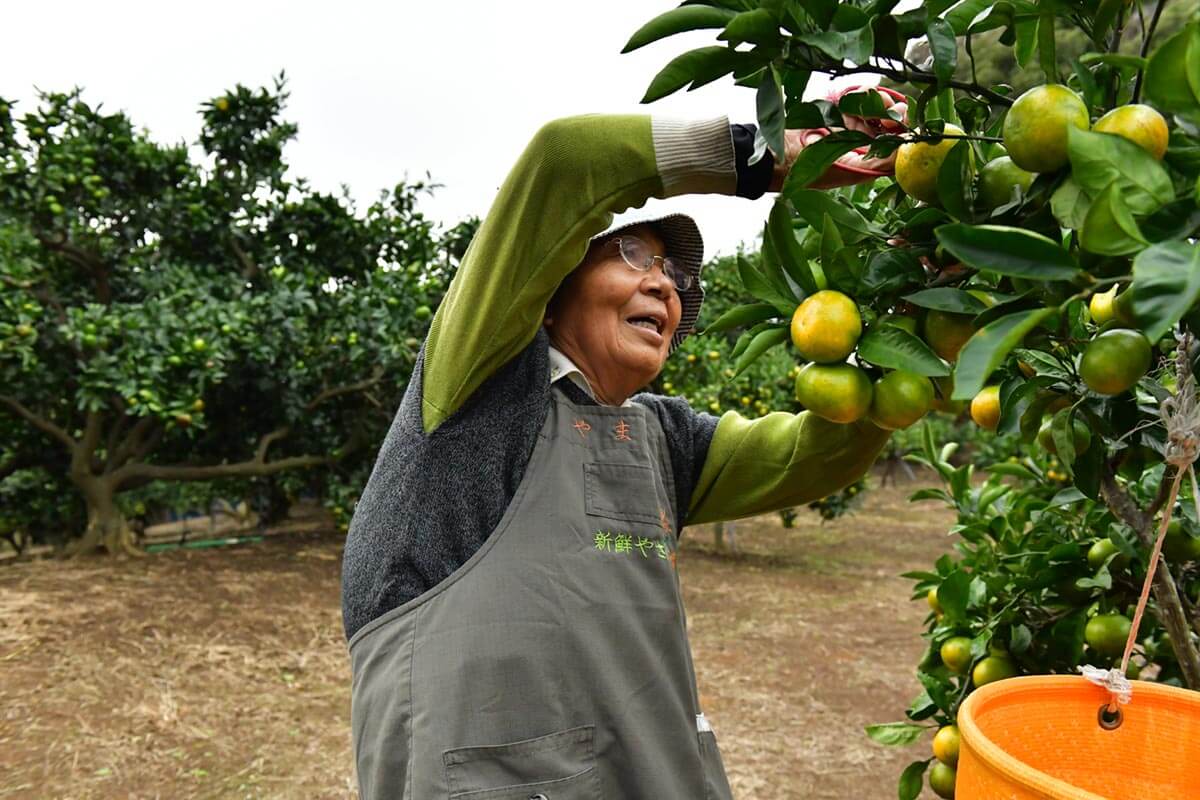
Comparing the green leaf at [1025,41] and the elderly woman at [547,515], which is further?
the elderly woman at [547,515]

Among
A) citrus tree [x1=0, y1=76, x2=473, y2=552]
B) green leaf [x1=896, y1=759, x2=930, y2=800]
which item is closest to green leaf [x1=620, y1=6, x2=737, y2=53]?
green leaf [x1=896, y1=759, x2=930, y2=800]

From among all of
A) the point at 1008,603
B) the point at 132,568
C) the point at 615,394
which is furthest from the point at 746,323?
the point at 132,568

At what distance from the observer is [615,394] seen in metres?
1.57

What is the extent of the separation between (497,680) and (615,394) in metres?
0.58

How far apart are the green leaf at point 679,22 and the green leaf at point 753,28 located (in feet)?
0.09

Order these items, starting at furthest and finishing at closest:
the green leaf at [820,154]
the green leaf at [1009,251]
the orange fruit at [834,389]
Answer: the orange fruit at [834,389], the green leaf at [820,154], the green leaf at [1009,251]

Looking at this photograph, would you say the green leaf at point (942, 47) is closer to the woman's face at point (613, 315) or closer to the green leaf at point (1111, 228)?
the green leaf at point (1111, 228)

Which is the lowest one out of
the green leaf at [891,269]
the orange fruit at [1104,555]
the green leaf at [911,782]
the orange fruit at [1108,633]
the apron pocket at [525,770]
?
the green leaf at [911,782]

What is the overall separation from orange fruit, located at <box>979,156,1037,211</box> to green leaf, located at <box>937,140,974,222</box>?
0.04 feet

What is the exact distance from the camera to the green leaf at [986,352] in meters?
0.55

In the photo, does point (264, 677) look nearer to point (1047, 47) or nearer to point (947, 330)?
point (947, 330)

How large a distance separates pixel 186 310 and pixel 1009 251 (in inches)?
240

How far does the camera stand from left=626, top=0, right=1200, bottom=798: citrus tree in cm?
59

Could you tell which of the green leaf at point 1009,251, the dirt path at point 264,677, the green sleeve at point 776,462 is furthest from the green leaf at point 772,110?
the dirt path at point 264,677
